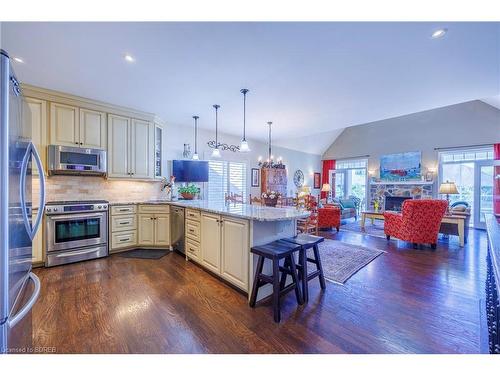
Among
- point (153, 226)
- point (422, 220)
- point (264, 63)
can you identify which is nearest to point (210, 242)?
point (153, 226)

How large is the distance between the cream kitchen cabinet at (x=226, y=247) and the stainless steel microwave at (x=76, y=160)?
2.07 meters

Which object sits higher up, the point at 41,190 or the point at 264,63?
the point at 264,63

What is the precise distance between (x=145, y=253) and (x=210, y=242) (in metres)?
1.66

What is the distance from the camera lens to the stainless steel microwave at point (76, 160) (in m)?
3.23

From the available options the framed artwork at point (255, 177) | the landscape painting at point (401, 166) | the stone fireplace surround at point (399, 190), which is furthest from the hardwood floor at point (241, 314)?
the landscape painting at point (401, 166)

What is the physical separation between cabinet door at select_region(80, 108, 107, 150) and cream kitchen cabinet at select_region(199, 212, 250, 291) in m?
2.29

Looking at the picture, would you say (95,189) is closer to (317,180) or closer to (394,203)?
(317,180)

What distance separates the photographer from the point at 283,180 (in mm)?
8062

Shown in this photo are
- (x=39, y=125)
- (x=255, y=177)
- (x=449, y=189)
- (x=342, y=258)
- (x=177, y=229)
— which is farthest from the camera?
(x=255, y=177)

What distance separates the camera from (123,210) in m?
3.79

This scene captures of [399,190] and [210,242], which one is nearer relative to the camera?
[210,242]

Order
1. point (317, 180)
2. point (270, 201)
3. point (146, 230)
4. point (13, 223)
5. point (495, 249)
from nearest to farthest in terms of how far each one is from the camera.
Answer: 1. point (13, 223)
2. point (495, 249)
3. point (146, 230)
4. point (270, 201)
5. point (317, 180)

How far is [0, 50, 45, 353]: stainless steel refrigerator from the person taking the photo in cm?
95
